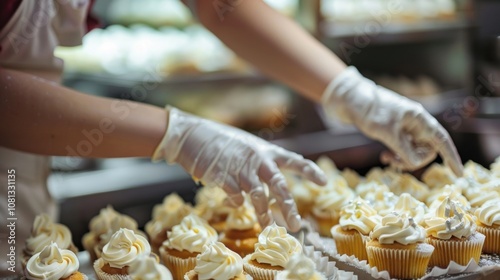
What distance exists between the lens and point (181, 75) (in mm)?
4023

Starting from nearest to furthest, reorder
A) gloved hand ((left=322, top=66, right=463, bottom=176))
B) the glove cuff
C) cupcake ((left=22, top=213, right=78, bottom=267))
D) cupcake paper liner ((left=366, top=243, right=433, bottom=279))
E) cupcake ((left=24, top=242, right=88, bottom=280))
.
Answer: cupcake ((left=24, top=242, right=88, bottom=280)) → cupcake paper liner ((left=366, top=243, right=433, bottom=279)) → cupcake ((left=22, top=213, right=78, bottom=267)) → gloved hand ((left=322, top=66, right=463, bottom=176)) → the glove cuff

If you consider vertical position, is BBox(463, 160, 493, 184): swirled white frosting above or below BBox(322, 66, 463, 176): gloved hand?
below

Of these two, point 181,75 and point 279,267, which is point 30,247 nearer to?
point 279,267

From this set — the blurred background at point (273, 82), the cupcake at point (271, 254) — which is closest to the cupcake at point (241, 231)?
the cupcake at point (271, 254)

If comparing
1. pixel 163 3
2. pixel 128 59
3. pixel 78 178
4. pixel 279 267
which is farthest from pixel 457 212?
pixel 163 3

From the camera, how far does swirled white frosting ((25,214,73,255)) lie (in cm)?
194

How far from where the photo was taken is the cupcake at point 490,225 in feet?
6.56

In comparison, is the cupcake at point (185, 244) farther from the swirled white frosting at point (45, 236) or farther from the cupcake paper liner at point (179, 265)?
the swirled white frosting at point (45, 236)

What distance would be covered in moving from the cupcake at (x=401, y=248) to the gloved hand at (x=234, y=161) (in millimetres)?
244

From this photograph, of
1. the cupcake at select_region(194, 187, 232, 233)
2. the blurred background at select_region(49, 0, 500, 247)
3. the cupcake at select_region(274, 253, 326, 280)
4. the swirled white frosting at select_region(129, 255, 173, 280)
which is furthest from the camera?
the blurred background at select_region(49, 0, 500, 247)

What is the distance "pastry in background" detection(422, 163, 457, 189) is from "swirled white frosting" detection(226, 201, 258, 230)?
70 cm

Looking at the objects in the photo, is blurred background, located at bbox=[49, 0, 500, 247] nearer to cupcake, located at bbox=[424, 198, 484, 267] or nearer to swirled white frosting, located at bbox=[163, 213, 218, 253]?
swirled white frosting, located at bbox=[163, 213, 218, 253]

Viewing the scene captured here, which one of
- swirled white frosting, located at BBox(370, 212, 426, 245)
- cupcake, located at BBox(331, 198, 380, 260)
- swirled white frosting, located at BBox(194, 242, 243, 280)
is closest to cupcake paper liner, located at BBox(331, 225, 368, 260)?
cupcake, located at BBox(331, 198, 380, 260)

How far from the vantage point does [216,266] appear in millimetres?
1670
